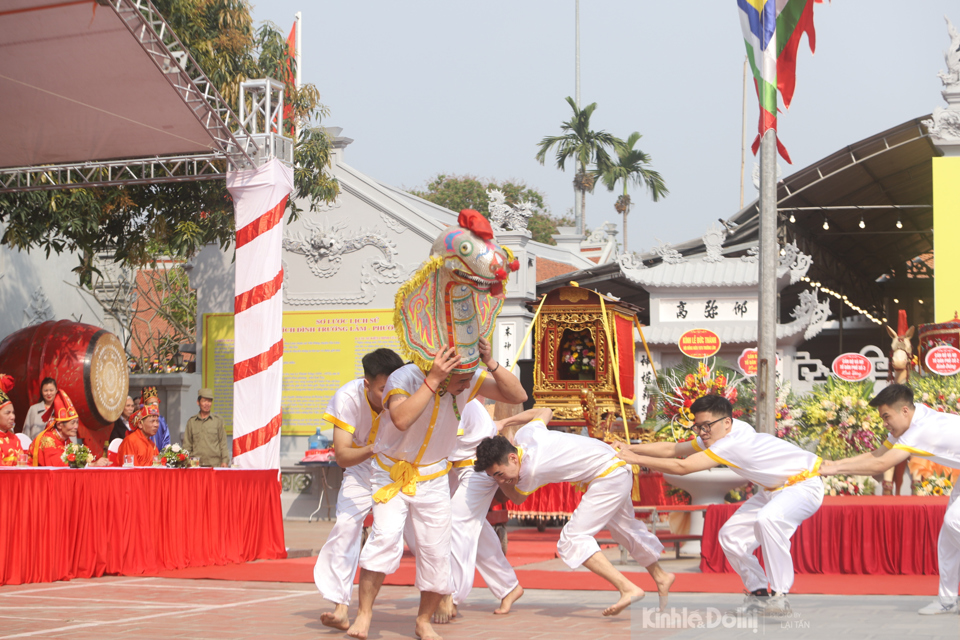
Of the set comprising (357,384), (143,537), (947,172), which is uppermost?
(947,172)

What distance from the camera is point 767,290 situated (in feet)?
27.5

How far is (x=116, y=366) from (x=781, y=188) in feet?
45.1

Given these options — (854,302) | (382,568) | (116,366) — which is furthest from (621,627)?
(854,302)

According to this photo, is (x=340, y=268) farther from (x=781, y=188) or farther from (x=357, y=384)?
(x=357, y=384)

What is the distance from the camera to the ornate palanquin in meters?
12.8

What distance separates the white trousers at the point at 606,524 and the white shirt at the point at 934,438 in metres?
1.51

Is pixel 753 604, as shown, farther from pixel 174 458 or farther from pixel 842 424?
pixel 842 424

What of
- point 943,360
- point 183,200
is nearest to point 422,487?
point 183,200

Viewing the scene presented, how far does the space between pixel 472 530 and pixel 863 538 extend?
373 centimetres

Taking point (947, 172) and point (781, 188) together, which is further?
point (781, 188)

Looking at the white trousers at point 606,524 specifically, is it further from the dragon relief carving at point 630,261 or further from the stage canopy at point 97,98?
the dragon relief carving at point 630,261

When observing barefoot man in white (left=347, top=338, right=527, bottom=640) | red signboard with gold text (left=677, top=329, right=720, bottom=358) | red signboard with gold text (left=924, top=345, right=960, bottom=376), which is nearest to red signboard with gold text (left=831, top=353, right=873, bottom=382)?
red signboard with gold text (left=924, top=345, right=960, bottom=376)

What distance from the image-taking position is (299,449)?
16.2 m

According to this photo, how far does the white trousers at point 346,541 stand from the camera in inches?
224
